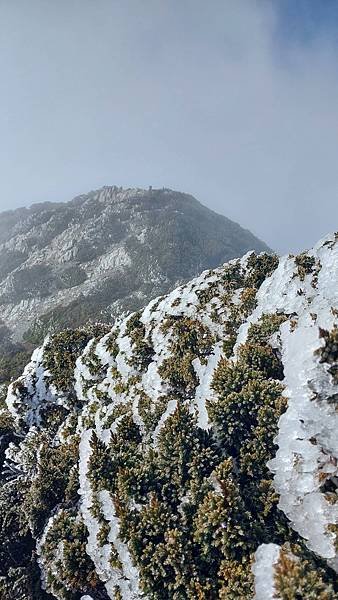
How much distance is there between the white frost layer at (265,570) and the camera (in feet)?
41.3

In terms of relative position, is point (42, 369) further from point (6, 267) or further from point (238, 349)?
point (6, 267)

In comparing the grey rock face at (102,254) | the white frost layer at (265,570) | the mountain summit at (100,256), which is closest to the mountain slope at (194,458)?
the white frost layer at (265,570)

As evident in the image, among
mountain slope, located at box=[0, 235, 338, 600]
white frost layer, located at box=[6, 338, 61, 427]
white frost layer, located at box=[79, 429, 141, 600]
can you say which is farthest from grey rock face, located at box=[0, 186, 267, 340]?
white frost layer, located at box=[79, 429, 141, 600]

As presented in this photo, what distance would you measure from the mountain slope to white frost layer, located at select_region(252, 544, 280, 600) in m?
0.05

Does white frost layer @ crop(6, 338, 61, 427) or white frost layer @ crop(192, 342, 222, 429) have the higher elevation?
white frost layer @ crop(192, 342, 222, 429)

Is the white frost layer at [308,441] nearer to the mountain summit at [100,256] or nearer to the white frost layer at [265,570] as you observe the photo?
the white frost layer at [265,570]

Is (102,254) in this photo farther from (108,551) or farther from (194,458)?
(108,551)

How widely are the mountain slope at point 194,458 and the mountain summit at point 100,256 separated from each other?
60454 mm

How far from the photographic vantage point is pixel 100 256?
13338 cm

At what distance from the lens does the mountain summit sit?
103188mm

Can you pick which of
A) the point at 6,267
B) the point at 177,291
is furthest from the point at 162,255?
the point at 177,291

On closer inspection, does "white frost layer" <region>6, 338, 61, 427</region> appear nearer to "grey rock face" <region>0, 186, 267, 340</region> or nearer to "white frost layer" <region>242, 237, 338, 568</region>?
"white frost layer" <region>242, 237, 338, 568</region>

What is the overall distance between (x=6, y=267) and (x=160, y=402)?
124661 mm

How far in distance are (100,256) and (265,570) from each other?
4944 inches
